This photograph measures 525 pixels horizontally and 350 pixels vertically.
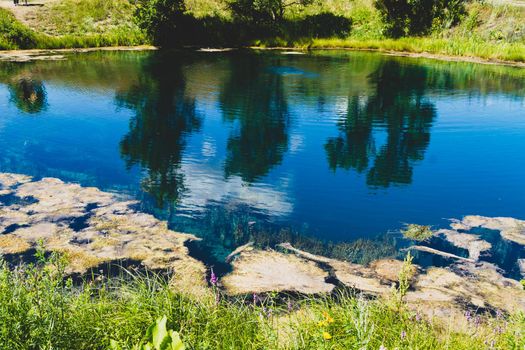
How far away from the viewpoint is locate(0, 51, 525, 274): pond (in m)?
8.29

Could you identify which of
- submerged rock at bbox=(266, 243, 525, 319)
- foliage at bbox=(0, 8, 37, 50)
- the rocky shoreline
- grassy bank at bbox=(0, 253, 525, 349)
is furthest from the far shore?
grassy bank at bbox=(0, 253, 525, 349)

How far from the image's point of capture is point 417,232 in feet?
25.2

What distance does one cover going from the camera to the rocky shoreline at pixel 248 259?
239 inches

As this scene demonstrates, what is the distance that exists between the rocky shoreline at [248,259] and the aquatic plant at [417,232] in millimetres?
176

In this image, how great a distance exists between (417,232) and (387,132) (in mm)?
5689

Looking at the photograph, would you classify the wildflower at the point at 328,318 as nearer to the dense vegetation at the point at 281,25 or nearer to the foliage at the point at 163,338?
the foliage at the point at 163,338

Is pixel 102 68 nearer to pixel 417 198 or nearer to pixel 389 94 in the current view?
pixel 389 94

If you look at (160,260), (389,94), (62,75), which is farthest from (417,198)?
(62,75)

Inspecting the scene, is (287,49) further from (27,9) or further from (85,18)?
(27,9)

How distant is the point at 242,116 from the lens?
14.2 metres

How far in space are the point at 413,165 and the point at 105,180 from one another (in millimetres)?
6769

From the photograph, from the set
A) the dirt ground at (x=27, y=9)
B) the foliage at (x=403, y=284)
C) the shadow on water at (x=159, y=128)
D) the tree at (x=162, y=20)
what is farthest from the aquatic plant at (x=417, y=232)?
the dirt ground at (x=27, y=9)

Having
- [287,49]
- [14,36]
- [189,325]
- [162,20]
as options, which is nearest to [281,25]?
[287,49]

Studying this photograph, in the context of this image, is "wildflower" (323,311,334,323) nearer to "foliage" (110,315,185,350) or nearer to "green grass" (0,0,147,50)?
"foliage" (110,315,185,350)
